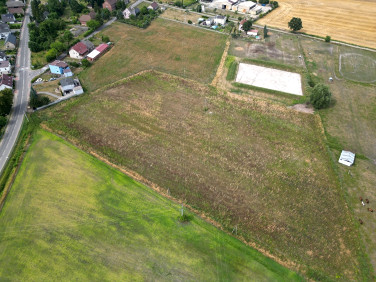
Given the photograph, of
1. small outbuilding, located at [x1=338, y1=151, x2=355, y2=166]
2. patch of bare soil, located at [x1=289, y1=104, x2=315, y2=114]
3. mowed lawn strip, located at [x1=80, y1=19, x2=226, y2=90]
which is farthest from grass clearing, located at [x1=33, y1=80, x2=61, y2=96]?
small outbuilding, located at [x1=338, y1=151, x2=355, y2=166]

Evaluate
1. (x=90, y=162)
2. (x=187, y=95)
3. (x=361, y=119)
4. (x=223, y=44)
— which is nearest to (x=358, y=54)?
(x=361, y=119)

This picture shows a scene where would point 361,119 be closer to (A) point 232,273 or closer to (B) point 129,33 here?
(A) point 232,273

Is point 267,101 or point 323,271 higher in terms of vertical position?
point 267,101

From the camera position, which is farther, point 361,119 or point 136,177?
point 361,119

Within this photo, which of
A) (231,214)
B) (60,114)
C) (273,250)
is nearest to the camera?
(273,250)

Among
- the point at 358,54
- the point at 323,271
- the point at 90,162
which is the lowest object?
the point at 323,271

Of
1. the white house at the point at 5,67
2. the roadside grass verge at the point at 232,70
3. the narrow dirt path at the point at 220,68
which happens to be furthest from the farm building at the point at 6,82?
the roadside grass verge at the point at 232,70

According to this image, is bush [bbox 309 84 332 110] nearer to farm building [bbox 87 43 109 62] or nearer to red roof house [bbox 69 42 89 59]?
farm building [bbox 87 43 109 62]
